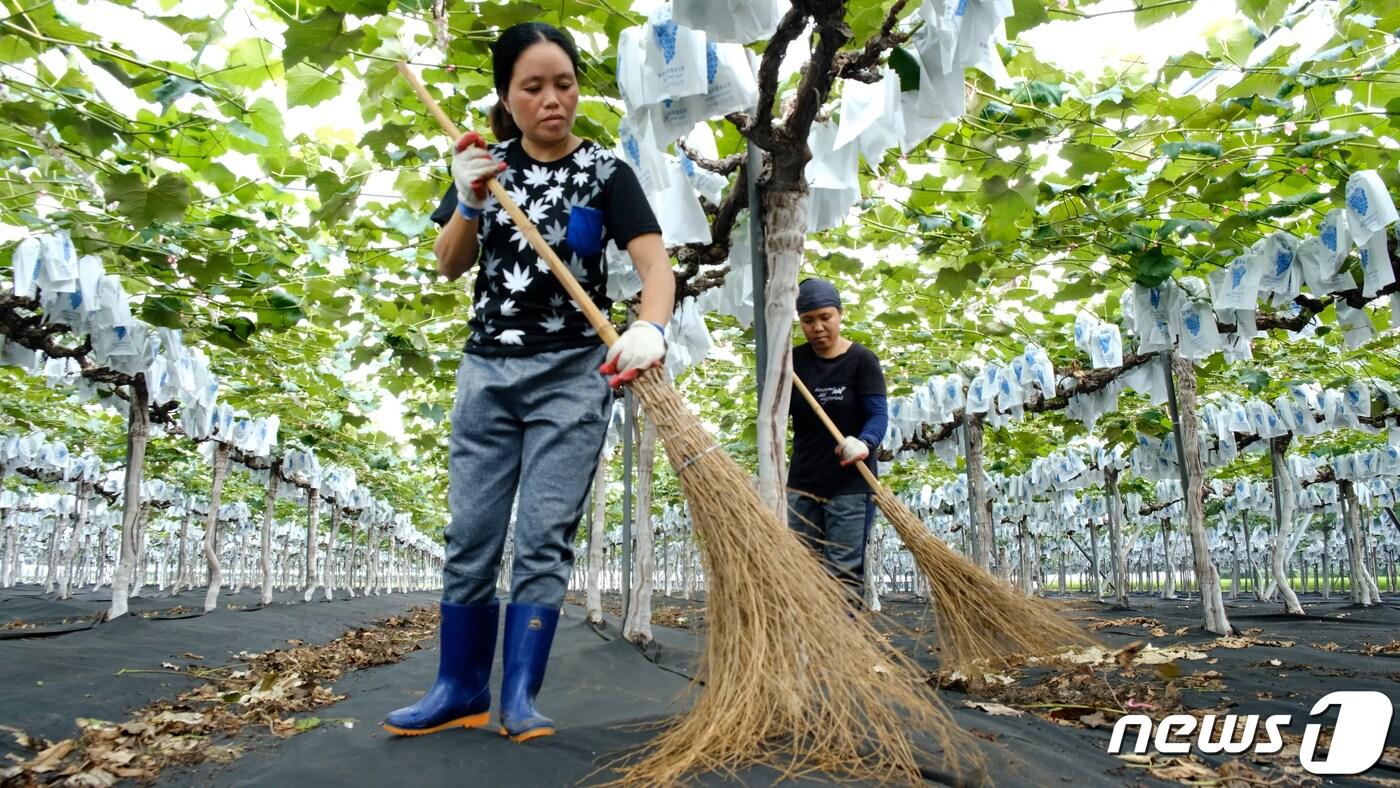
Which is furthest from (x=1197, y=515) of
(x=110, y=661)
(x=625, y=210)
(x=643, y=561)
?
(x=110, y=661)

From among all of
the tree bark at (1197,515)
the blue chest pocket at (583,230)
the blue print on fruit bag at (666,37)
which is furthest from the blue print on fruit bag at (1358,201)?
the blue chest pocket at (583,230)

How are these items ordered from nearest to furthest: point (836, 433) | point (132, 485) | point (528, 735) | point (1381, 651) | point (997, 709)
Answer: point (528, 735)
point (997, 709)
point (836, 433)
point (1381, 651)
point (132, 485)

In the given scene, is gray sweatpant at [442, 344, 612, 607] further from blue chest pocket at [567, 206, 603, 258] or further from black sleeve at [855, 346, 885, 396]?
black sleeve at [855, 346, 885, 396]

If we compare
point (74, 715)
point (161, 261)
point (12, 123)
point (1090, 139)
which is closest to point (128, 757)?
point (74, 715)

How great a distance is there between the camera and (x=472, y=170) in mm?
2131

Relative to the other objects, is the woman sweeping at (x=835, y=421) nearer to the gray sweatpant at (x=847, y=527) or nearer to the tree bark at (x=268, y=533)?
the gray sweatpant at (x=847, y=527)

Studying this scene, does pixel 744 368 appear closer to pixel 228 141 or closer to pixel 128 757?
pixel 228 141

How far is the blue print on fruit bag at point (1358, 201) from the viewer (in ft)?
14.2

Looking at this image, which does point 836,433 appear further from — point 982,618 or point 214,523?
point 214,523

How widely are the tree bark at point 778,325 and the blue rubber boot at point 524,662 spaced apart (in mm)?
895

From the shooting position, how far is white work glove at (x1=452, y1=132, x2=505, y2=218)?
7.00 ft

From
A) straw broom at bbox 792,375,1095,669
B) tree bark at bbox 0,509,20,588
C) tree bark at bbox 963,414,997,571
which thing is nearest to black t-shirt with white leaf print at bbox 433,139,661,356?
straw broom at bbox 792,375,1095,669
